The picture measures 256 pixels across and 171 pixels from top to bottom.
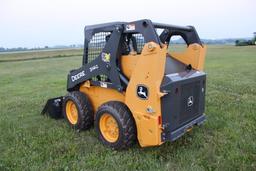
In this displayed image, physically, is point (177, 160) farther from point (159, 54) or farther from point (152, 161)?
point (159, 54)

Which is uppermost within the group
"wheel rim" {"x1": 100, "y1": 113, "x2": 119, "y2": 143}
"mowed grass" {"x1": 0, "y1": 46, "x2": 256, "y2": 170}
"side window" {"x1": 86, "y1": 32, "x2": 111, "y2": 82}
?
"side window" {"x1": 86, "y1": 32, "x2": 111, "y2": 82}

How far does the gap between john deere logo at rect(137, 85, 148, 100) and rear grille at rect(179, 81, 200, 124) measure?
537mm

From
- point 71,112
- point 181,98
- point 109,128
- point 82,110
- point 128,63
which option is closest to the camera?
point 181,98

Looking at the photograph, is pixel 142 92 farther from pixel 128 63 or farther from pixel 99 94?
pixel 99 94

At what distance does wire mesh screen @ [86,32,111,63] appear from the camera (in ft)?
16.4

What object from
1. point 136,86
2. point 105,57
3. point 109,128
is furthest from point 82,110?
point 136,86

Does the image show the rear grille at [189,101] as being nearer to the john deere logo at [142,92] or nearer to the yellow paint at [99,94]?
the john deere logo at [142,92]

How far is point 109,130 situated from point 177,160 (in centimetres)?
118

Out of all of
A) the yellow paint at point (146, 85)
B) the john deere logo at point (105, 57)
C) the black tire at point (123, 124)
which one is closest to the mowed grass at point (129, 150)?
the black tire at point (123, 124)

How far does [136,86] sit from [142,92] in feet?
0.46

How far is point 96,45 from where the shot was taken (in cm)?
517

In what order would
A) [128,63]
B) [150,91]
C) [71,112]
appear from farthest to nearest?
1. [71,112]
2. [128,63]
3. [150,91]

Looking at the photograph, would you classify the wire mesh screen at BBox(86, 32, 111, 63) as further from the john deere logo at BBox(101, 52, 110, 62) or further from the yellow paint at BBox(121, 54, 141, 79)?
the yellow paint at BBox(121, 54, 141, 79)

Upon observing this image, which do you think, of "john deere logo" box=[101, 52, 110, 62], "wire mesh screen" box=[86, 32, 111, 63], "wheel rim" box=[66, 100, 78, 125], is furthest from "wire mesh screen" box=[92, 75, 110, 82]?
"wheel rim" box=[66, 100, 78, 125]
